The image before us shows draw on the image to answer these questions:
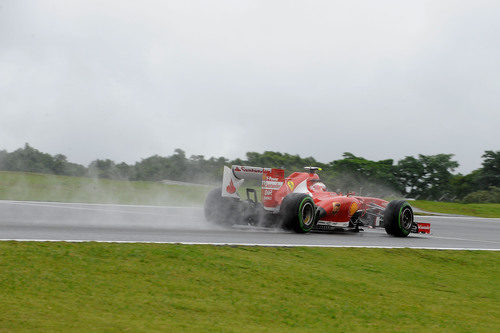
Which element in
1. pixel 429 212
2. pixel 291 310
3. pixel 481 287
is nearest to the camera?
pixel 291 310

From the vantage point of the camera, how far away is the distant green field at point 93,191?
23.9m

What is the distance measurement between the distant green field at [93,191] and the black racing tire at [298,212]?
35.3 ft

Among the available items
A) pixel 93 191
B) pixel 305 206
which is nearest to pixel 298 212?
pixel 305 206

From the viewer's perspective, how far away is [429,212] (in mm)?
33594

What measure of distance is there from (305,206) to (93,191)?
46.8 feet

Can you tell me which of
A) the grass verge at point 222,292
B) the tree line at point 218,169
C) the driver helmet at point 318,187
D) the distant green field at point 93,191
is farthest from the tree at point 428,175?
the grass verge at point 222,292

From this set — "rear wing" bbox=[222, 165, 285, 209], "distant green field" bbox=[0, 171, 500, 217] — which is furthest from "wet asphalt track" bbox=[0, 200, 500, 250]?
"distant green field" bbox=[0, 171, 500, 217]

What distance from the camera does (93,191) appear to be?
1054 inches

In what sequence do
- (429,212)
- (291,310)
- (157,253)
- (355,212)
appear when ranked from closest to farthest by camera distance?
(291,310) → (157,253) → (355,212) → (429,212)

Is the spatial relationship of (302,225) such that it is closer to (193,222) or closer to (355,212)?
(355,212)

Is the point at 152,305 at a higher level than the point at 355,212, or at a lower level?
lower

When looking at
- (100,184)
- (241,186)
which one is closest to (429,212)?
(100,184)

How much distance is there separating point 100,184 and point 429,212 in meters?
17.5

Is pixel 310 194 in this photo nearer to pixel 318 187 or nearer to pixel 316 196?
pixel 316 196
